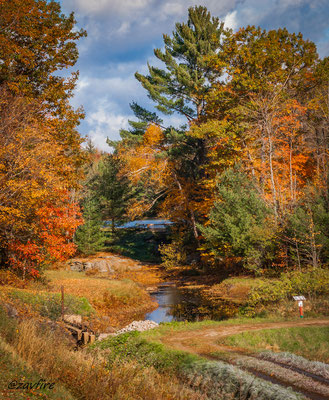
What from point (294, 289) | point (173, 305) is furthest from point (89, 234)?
point (294, 289)

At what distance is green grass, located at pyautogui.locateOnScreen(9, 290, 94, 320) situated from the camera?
1567 cm

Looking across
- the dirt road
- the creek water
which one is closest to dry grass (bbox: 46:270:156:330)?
the creek water

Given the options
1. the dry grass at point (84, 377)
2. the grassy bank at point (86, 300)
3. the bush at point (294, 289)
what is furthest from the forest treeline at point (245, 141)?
the dry grass at point (84, 377)

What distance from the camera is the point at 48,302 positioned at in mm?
16562

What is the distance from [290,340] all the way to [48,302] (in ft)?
36.7

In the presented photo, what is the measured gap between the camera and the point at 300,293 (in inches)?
702

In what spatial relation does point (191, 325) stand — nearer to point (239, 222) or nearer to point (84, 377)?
point (84, 377)

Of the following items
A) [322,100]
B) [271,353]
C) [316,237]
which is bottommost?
[271,353]

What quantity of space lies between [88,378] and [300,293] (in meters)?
14.6

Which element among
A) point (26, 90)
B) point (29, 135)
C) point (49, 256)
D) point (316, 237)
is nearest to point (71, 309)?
point (49, 256)

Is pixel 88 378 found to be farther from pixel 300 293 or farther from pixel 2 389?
pixel 300 293

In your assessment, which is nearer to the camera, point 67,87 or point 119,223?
point 67,87

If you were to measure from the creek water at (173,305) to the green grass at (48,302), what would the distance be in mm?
4893

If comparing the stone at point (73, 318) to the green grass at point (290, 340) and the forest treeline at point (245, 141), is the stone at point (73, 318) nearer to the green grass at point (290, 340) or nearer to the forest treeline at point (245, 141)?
the green grass at point (290, 340)
